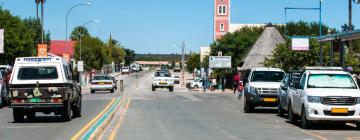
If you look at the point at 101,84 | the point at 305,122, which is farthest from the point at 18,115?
the point at 101,84

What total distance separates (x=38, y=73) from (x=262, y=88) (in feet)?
33.0

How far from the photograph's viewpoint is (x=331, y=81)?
22.2m

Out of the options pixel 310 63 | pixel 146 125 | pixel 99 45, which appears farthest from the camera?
pixel 99 45

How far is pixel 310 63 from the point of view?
57688 millimetres

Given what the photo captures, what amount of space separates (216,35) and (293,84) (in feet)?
453

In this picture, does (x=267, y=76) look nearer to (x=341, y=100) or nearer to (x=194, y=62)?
(x=341, y=100)

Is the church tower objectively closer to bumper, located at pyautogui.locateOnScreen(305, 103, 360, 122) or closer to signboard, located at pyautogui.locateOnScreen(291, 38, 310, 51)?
signboard, located at pyautogui.locateOnScreen(291, 38, 310, 51)

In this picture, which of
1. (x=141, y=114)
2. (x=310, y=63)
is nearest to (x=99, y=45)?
(x=310, y=63)

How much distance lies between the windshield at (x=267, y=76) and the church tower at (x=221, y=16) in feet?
428

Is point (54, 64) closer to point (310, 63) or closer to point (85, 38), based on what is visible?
point (310, 63)

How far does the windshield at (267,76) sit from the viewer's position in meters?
30.9

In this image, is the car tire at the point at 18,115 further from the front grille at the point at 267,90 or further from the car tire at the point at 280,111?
the front grille at the point at 267,90

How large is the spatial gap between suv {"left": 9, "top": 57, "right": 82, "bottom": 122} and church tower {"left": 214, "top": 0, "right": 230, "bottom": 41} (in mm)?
137454

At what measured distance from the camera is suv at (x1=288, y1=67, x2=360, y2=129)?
68.2 feet
